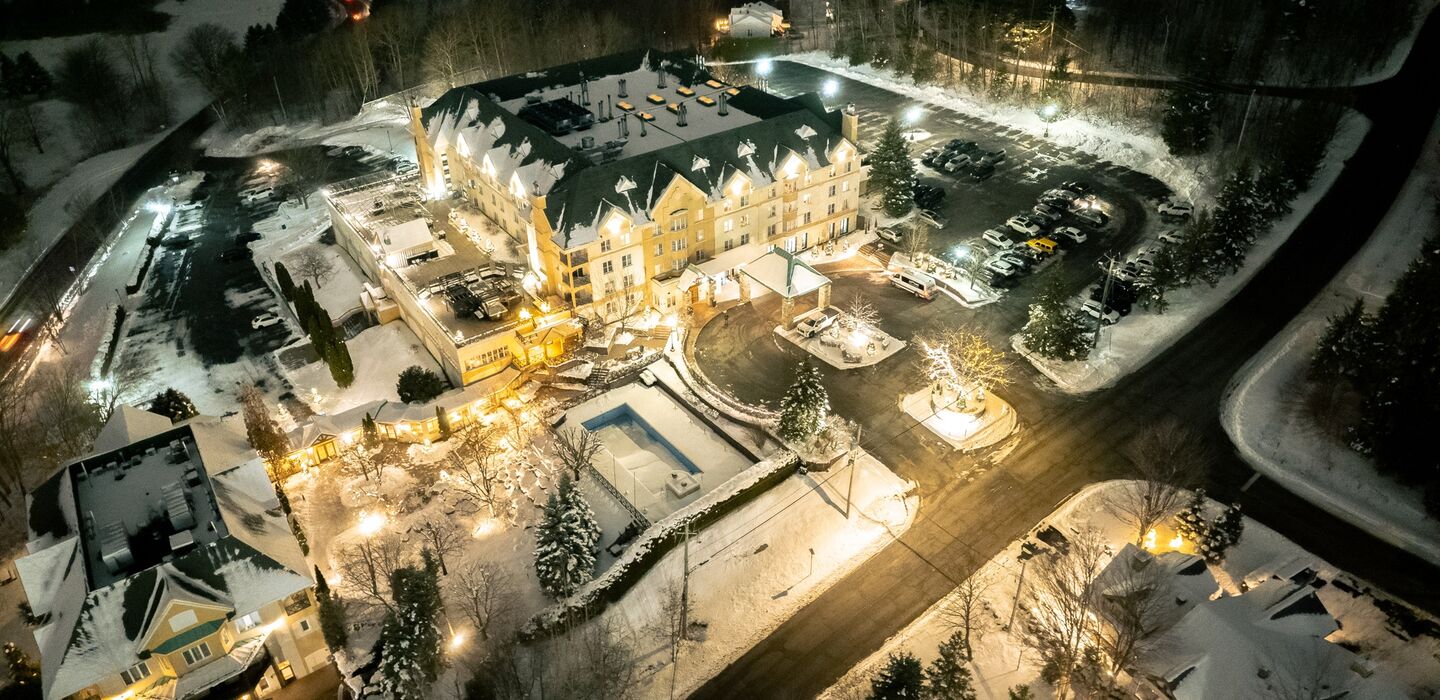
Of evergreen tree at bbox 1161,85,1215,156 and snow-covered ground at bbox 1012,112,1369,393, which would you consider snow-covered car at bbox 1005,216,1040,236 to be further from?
evergreen tree at bbox 1161,85,1215,156

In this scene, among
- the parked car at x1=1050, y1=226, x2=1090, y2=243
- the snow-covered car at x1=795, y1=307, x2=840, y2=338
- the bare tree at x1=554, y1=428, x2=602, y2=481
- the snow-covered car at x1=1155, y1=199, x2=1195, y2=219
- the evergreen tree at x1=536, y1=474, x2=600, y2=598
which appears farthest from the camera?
the snow-covered car at x1=1155, y1=199, x2=1195, y2=219

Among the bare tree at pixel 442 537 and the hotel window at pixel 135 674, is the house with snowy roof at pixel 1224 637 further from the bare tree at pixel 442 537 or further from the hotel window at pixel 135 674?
the hotel window at pixel 135 674

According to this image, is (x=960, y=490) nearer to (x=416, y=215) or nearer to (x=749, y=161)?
(x=749, y=161)

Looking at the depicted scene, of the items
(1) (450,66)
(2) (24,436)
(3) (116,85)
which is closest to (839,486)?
(2) (24,436)

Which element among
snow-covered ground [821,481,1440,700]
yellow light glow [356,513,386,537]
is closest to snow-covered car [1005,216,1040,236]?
snow-covered ground [821,481,1440,700]

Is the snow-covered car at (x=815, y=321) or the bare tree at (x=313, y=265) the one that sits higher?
the bare tree at (x=313, y=265)

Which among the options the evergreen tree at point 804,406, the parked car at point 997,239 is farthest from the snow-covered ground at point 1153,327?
the evergreen tree at point 804,406
